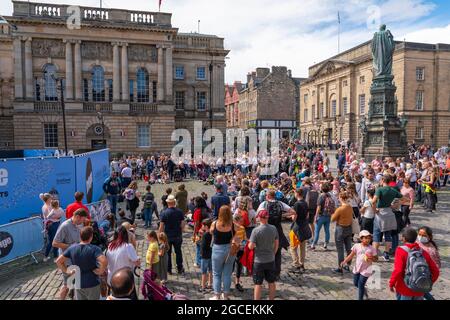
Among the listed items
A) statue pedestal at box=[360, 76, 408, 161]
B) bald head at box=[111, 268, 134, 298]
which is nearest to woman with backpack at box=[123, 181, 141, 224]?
bald head at box=[111, 268, 134, 298]

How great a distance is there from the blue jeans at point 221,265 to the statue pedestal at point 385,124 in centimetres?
1779

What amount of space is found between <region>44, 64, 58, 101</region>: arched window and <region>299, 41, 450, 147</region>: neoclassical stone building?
3719 cm

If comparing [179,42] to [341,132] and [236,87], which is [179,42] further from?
[236,87]

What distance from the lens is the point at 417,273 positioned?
4.75 metres

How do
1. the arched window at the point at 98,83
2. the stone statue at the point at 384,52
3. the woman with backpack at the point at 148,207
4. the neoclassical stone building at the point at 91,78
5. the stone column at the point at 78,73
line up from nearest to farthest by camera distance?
the woman with backpack at the point at 148,207, the stone statue at the point at 384,52, the neoclassical stone building at the point at 91,78, the stone column at the point at 78,73, the arched window at the point at 98,83

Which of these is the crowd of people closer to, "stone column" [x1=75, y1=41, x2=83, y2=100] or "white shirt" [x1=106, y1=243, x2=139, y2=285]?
"white shirt" [x1=106, y1=243, x2=139, y2=285]

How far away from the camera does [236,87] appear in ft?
287

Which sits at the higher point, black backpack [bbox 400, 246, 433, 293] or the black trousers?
black backpack [bbox 400, 246, 433, 293]

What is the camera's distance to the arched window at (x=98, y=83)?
119ft

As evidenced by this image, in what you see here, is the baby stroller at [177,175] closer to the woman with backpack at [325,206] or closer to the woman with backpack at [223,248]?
the woman with backpack at [325,206]

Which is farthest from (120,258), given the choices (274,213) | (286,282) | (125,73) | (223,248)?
(125,73)

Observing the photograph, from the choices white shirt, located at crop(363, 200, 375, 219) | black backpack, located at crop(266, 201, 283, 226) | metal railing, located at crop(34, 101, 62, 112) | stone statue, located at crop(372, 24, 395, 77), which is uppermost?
stone statue, located at crop(372, 24, 395, 77)

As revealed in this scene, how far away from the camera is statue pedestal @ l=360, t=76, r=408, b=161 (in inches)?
837

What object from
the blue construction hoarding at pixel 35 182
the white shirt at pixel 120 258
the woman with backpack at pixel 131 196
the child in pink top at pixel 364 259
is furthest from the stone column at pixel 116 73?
the child in pink top at pixel 364 259
